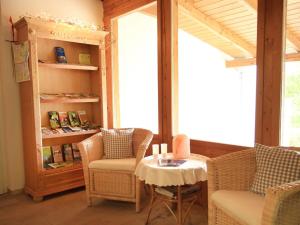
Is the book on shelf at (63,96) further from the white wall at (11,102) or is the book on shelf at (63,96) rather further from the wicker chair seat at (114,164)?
the wicker chair seat at (114,164)

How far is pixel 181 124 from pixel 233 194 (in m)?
1.39

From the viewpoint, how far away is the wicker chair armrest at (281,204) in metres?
1.30

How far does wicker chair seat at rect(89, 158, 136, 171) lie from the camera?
8.43 feet

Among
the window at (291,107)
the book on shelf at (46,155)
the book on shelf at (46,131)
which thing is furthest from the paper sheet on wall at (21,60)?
the window at (291,107)

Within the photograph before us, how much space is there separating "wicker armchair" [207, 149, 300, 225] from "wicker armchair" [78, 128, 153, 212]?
88 centimetres

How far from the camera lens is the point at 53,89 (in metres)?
3.33

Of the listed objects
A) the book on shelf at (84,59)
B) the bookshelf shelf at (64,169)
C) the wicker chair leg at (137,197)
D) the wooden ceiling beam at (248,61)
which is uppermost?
the book on shelf at (84,59)

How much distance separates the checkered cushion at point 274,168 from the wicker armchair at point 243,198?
0.29 feet

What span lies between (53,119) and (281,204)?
277cm

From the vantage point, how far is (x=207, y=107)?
144 inches

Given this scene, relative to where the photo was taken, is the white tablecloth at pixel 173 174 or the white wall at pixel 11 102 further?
the white wall at pixel 11 102

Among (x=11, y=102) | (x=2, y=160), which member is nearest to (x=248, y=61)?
(x=11, y=102)

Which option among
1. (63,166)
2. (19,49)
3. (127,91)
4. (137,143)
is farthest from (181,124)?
(19,49)

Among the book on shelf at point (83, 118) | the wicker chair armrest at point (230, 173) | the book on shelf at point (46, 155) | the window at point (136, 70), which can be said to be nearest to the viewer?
the wicker chair armrest at point (230, 173)
